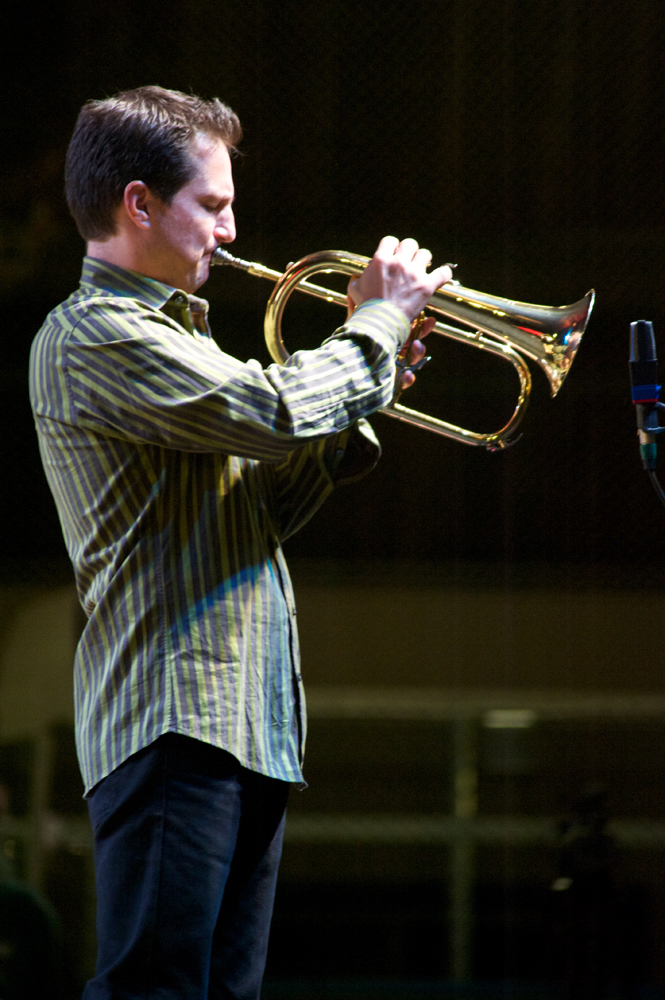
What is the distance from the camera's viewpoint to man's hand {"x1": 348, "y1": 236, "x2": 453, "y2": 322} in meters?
1.13

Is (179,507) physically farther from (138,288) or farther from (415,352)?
(415,352)

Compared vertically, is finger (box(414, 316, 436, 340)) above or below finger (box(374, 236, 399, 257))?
below

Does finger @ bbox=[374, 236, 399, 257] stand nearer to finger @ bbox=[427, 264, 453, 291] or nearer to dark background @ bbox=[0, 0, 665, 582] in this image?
finger @ bbox=[427, 264, 453, 291]

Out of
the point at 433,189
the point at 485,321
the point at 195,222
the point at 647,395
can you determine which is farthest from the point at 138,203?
the point at 433,189

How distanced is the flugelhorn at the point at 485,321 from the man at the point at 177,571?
290 millimetres

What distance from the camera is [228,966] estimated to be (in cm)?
103

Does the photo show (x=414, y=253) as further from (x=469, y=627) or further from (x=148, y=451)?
(x=469, y=627)

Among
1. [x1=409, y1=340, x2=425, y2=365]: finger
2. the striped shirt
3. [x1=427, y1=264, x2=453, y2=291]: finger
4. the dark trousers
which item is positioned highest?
[x1=427, y1=264, x2=453, y2=291]: finger

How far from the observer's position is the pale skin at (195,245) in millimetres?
1141

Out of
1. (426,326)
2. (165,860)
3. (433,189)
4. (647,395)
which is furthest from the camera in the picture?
(433,189)

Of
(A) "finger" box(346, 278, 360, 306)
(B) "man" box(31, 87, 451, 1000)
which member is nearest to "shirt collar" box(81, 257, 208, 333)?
(B) "man" box(31, 87, 451, 1000)

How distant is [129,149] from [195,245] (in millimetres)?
128

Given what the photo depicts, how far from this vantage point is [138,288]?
1.13m

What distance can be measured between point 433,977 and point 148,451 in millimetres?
2139
